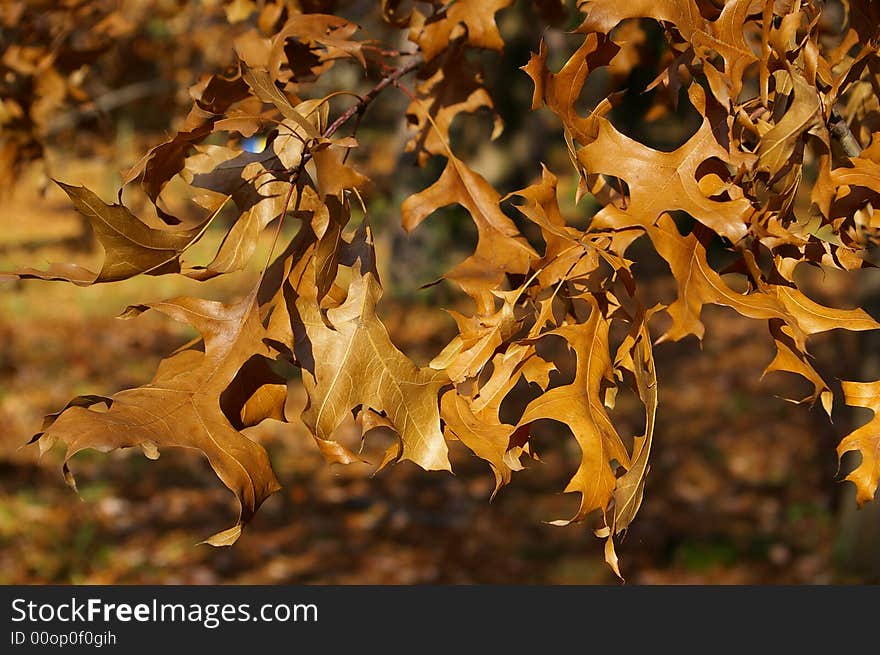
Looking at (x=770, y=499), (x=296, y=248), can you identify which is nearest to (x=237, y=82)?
(x=296, y=248)

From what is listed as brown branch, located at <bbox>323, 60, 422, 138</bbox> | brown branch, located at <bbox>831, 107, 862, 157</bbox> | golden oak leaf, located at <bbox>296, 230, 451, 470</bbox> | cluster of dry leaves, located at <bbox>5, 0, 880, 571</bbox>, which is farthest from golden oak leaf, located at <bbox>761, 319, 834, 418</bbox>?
brown branch, located at <bbox>323, 60, 422, 138</bbox>

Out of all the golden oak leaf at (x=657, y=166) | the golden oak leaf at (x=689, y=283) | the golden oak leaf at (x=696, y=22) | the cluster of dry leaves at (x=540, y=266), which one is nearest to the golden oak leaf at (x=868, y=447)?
the cluster of dry leaves at (x=540, y=266)

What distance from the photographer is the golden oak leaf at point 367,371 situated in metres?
1.18

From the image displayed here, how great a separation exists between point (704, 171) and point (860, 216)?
1.36ft

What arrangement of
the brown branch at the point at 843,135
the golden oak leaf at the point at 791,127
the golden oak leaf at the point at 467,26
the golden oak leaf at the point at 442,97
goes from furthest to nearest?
1. the golden oak leaf at the point at 442,97
2. the golden oak leaf at the point at 467,26
3. the brown branch at the point at 843,135
4. the golden oak leaf at the point at 791,127

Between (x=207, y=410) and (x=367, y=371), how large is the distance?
203 mm

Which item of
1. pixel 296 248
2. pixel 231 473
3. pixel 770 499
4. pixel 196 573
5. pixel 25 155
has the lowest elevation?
pixel 770 499

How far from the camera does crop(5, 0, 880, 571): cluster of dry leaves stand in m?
1.09

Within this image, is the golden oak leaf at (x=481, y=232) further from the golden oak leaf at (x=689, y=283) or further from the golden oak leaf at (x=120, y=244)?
the golden oak leaf at (x=120, y=244)

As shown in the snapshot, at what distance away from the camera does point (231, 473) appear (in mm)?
1116

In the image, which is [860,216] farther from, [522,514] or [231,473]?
[522,514]

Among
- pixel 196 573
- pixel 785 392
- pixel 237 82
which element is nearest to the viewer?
pixel 237 82

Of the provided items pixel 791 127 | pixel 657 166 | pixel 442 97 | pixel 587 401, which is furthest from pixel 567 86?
pixel 442 97

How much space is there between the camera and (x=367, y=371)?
1215mm
